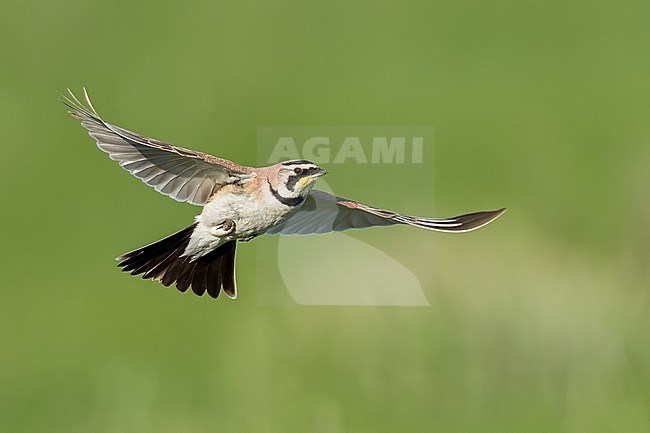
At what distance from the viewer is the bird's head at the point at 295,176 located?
358 centimetres

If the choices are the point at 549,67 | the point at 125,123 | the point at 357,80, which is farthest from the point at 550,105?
the point at 125,123

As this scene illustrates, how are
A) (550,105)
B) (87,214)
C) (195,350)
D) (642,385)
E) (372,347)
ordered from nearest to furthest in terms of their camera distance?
(642,385)
(372,347)
(195,350)
(87,214)
(550,105)

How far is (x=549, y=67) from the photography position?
8562 mm

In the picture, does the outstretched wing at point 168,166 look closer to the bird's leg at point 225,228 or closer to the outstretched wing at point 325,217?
the bird's leg at point 225,228

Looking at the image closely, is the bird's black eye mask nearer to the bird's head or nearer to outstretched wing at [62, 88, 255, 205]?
the bird's head

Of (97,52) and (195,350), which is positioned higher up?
(97,52)

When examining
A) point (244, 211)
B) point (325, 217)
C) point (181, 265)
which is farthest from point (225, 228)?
point (325, 217)

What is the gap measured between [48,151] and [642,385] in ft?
14.3

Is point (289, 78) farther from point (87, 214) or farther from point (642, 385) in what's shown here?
point (642, 385)

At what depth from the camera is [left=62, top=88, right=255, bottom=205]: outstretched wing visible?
3.53 m

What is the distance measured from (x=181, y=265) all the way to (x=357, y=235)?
113 inches

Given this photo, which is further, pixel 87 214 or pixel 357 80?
pixel 357 80

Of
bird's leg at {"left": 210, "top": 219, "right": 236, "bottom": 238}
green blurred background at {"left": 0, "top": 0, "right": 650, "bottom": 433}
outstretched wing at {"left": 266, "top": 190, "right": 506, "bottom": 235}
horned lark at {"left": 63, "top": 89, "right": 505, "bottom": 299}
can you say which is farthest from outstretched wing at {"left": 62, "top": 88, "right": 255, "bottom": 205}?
green blurred background at {"left": 0, "top": 0, "right": 650, "bottom": 433}

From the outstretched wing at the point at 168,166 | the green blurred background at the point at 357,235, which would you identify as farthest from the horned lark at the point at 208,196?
the green blurred background at the point at 357,235
